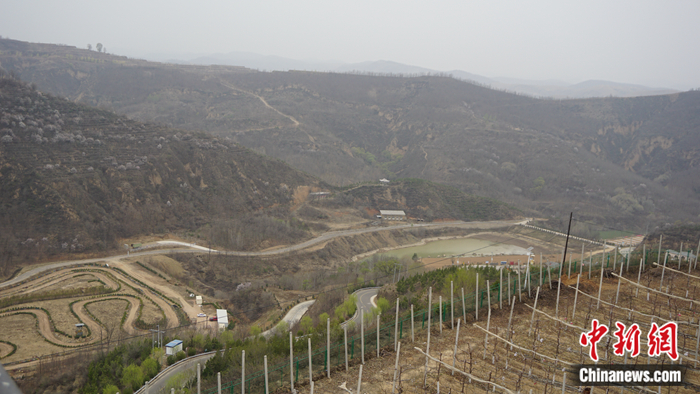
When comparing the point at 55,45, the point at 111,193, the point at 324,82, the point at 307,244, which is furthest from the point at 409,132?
the point at 55,45

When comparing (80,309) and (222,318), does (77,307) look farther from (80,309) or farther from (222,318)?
(222,318)

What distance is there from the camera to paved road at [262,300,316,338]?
37.8m

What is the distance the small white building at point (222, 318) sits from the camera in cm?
3938

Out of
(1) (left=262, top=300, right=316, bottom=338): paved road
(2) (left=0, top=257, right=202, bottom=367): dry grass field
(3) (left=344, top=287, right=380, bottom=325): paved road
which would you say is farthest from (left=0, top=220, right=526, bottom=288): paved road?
(3) (left=344, top=287, right=380, bottom=325): paved road

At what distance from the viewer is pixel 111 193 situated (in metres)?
61.2

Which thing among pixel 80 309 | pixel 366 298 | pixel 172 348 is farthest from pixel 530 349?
pixel 80 309

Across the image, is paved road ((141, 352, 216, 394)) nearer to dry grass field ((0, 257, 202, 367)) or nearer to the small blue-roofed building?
the small blue-roofed building

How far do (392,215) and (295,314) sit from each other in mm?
46650

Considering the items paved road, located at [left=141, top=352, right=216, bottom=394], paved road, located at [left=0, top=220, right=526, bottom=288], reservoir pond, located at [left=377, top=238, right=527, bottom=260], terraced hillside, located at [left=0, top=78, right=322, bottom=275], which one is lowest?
reservoir pond, located at [left=377, top=238, right=527, bottom=260]

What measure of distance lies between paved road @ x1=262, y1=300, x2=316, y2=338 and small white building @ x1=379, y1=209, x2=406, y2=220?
4115 cm

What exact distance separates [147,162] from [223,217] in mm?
15096

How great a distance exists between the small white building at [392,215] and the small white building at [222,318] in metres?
46.9

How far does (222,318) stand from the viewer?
132ft

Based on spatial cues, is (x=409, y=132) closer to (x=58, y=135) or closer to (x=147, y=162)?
(x=147, y=162)
